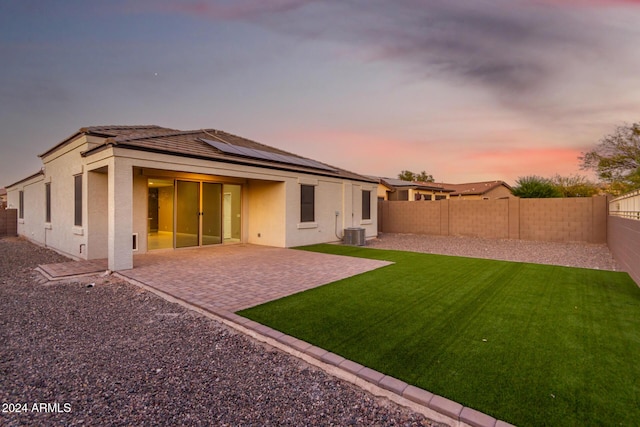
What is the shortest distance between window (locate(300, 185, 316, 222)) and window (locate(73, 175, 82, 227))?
702cm

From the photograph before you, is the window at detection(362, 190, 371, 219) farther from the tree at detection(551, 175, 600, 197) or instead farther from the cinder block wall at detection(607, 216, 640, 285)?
the tree at detection(551, 175, 600, 197)

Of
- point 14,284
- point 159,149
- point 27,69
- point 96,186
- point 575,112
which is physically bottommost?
point 14,284

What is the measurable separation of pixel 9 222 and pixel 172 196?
48.9 ft

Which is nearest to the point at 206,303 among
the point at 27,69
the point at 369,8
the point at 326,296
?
the point at 326,296

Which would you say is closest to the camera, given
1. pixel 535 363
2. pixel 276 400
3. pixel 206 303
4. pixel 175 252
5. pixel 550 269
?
pixel 276 400

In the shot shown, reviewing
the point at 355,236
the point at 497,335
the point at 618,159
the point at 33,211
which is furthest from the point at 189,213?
the point at 618,159

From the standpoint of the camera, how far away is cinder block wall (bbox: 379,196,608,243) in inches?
493

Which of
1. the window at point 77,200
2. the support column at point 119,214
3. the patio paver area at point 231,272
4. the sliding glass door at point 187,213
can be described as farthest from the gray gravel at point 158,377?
the sliding glass door at point 187,213

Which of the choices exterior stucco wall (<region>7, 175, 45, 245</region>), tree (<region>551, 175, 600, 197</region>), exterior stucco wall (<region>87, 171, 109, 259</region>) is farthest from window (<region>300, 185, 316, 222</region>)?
tree (<region>551, 175, 600, 197</region>)

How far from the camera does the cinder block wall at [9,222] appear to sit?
17.5 meters

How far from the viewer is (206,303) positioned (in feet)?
16.0

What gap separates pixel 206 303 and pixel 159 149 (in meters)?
4.81

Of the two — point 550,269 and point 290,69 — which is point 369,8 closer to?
point 290,69

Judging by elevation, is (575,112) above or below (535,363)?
above
